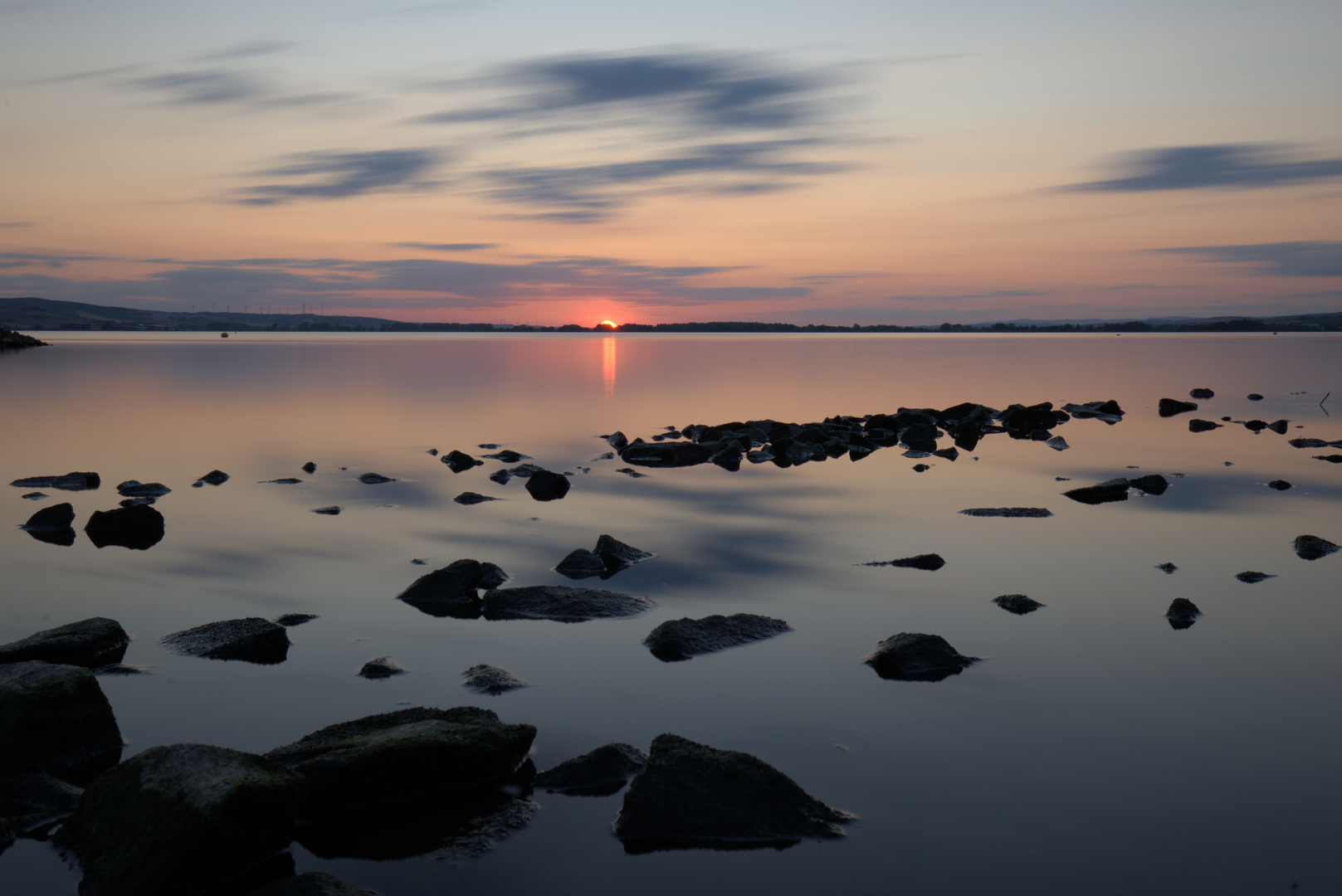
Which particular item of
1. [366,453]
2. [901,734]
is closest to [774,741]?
[901,734]

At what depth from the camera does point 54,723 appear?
28.3ft

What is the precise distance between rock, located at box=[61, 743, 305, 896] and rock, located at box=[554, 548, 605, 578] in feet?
27.5

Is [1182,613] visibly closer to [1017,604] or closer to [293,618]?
[1017,604]

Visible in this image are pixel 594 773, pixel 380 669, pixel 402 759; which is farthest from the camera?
pixel 380 669

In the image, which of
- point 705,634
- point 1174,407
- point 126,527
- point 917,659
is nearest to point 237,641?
point 705,634

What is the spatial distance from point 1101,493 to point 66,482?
26205mm

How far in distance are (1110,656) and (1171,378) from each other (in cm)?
7425

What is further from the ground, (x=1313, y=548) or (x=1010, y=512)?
(x=1313, y=548)

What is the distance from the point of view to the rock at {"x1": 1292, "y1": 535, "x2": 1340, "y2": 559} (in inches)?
661

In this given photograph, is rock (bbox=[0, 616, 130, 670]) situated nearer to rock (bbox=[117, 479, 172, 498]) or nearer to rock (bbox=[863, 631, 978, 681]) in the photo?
rock (bbox=[863, 631, 978, 681])

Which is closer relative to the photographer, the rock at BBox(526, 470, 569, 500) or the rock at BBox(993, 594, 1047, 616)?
the rock at BBox(993, 594, 1047, 616)

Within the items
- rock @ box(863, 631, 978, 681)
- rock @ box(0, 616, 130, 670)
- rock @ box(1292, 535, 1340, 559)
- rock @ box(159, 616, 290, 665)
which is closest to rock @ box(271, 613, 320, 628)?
rock @ box(159, 616, 290, 665)

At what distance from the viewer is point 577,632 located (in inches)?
496

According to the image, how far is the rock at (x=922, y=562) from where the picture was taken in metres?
16.1
